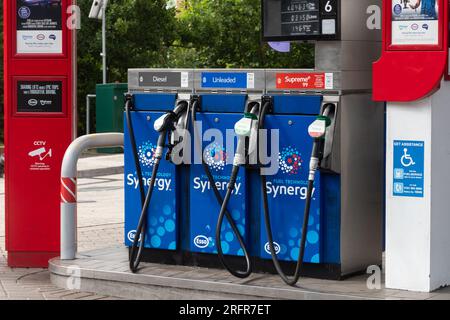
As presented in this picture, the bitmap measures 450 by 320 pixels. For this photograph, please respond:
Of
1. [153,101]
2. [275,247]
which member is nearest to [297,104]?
[275,247]

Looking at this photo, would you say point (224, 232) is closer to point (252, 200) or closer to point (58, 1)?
point (252, 200)

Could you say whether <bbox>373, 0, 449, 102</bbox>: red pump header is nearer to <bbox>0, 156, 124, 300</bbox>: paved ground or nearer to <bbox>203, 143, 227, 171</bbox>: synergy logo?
<bbox>203, 143, 227, 171</bbox>: synergy logo

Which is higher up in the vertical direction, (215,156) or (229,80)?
(229,80)

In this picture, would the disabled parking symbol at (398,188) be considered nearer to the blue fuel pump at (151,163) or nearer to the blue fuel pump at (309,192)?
the blue fuel pump at (309,192)

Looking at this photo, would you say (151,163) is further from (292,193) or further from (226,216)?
(292,193)

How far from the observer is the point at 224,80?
7742 millimetres

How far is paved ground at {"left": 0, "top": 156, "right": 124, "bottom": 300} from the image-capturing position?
26.1 feet

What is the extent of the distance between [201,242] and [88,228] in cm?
405

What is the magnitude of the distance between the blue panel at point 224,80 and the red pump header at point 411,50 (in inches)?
43.0

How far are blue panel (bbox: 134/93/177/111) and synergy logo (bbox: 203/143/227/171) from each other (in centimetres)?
52

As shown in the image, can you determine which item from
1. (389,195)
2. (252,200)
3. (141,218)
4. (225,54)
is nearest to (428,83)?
(389,195)

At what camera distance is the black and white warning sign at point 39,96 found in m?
8.92

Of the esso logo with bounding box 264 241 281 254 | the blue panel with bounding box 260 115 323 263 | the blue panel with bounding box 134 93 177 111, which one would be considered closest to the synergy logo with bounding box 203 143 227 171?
the blue panel with bounding box 260 115 323 263

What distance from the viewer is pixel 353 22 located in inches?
292
